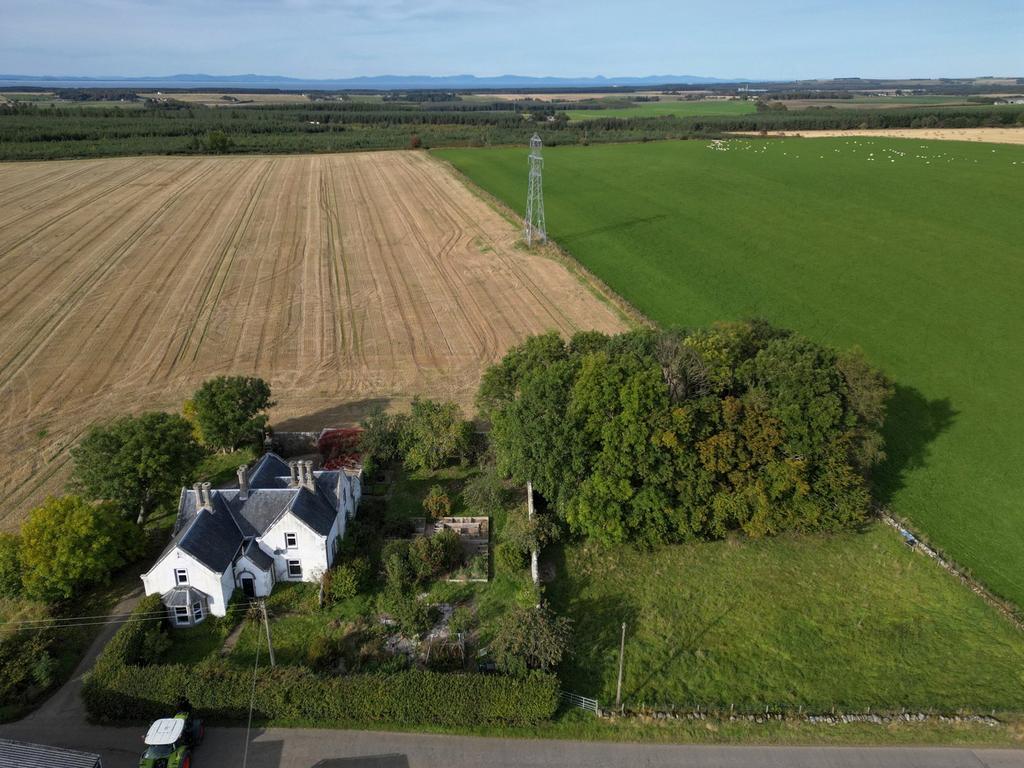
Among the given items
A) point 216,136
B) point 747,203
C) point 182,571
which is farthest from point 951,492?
point 216,136

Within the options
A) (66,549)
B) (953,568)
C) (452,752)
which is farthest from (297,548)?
(953,568)

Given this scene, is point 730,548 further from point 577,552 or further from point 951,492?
point 951,492

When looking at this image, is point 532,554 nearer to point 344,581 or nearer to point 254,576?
point 344,581

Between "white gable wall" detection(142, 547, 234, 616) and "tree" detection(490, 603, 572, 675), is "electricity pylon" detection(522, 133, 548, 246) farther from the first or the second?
"tree" detection(490, 603, 572, 675)

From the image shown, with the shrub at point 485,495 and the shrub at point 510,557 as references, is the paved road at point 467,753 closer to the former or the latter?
the shrub at point 510,557

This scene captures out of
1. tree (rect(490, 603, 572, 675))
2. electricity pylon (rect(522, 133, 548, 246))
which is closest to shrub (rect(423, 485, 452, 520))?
tree (rect(490, 603, 572, 675))

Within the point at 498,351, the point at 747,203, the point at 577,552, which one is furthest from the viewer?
the point at 747,203

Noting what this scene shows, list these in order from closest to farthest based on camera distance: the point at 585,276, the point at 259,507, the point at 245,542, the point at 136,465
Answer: the point at 245,542 < the point at 259,507 < the point at 136,465 < the point at 585,276
